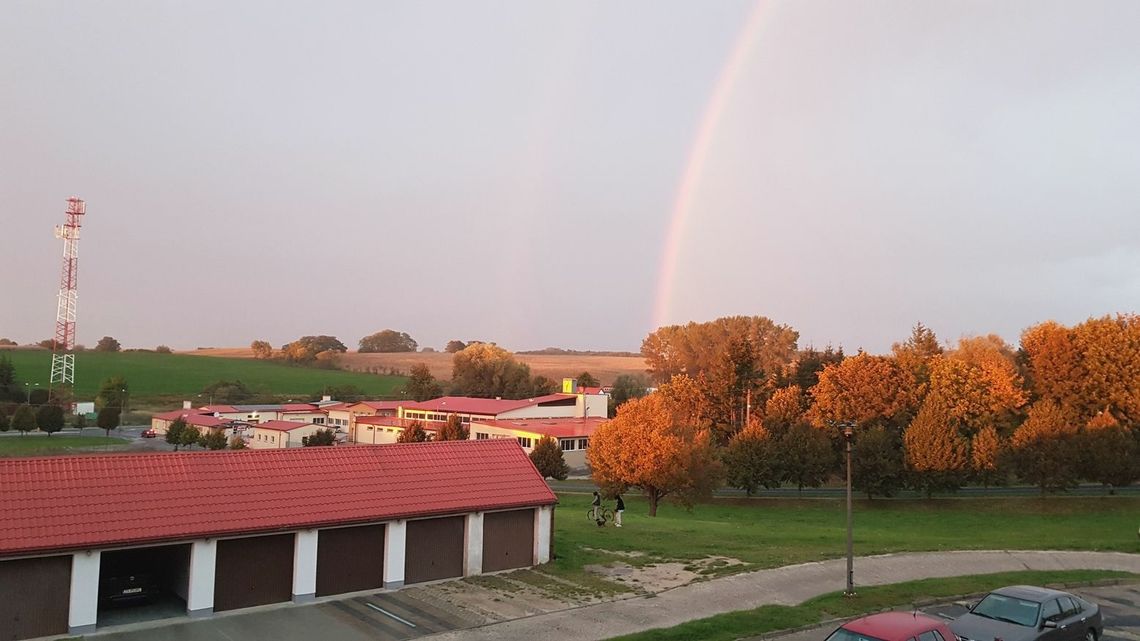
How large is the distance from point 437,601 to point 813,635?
1098 centimetres

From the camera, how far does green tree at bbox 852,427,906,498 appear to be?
59.8m

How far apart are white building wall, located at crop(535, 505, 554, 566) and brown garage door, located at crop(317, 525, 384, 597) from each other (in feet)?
19.0

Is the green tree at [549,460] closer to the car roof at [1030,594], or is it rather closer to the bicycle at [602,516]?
the bicycle at [602,516]

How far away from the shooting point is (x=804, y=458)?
6200 centimetres

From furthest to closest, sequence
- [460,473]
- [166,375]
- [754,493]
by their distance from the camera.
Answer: [166,375] < [754,493] < [460,473]

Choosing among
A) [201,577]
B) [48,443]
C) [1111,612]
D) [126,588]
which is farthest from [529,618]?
[48,443]

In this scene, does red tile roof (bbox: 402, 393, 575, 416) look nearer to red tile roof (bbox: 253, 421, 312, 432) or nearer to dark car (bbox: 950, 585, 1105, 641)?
red tile roof (bbox: 253, 421, 312, 432)

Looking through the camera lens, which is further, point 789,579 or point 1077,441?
point 1077,441

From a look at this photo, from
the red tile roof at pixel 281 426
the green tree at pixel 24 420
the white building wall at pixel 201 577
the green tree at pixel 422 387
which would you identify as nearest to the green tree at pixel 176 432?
the red tile roof at pixel 281 426

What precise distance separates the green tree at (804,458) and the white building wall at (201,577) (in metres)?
48.8

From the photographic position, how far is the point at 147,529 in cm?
2070

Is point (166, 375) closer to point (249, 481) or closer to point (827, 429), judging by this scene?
point (827, 429)

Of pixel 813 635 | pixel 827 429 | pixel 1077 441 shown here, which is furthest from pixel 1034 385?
pixel 813 635

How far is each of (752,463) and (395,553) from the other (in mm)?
42851
